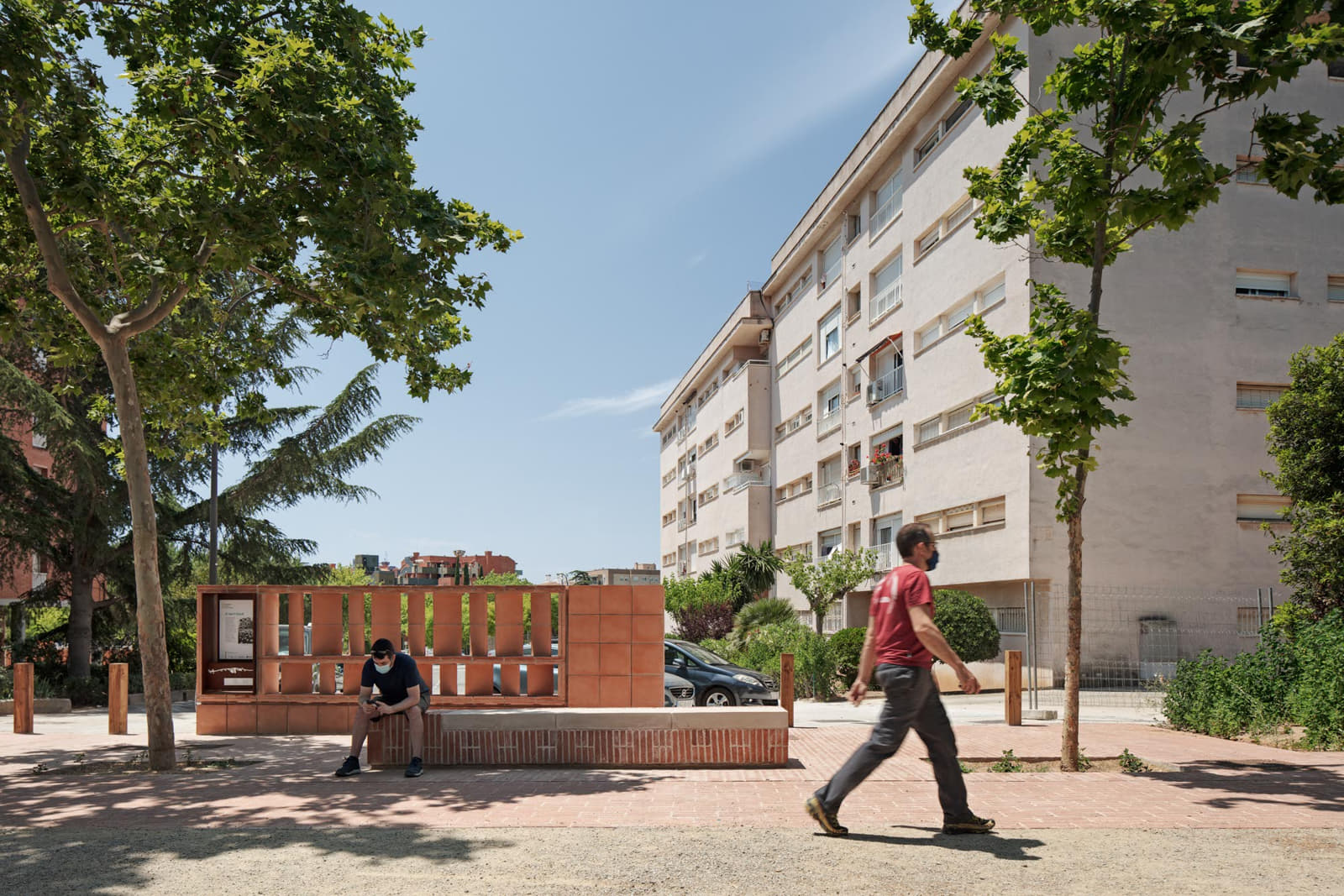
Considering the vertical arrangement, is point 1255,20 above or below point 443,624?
above

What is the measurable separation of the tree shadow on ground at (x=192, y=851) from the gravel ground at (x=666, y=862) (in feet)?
0.05

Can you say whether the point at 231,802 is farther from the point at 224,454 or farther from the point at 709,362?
the point at 709,362

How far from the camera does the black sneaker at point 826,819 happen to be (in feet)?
22.5

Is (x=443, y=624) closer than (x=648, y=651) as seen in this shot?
No

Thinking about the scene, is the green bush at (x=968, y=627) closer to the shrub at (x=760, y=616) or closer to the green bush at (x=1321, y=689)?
the shrub at (x=760, y=616)

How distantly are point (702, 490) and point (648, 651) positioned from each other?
49.4 m

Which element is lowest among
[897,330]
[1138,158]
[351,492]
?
[351,492]

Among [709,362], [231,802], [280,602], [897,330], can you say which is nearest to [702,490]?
[709,362]

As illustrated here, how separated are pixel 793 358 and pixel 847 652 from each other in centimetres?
2307

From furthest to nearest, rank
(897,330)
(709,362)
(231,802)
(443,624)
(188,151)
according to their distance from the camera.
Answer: (709,362), (897,330), (443,624), (188,151), (231,802)

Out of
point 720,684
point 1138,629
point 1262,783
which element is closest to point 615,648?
point 720,684

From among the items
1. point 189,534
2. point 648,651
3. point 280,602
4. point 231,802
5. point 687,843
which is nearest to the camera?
point 687,843

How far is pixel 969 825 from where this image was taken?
692 centimetres

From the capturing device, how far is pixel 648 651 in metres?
12.2
